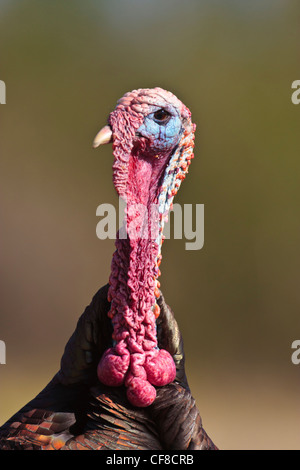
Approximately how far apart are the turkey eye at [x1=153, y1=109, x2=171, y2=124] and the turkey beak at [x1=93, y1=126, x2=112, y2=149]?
0.38ft

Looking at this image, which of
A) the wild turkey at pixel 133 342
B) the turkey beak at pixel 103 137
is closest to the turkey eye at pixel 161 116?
the wild turkey at pixel 133 342

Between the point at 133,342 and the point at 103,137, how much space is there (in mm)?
454

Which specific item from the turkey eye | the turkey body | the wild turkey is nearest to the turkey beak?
the wild turkey

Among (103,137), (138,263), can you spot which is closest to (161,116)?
(103,137)

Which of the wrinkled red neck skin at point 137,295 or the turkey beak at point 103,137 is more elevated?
the turkey beak at point 103,137

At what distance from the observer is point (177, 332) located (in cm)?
159

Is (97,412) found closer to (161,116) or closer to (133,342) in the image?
(133,342)

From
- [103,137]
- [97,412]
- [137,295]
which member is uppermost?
[103,137]

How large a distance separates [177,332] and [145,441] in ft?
0.87

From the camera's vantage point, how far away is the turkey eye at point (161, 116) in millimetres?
1457

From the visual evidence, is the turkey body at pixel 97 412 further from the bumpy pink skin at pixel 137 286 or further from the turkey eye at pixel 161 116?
the turkey eye at pixel 161 116

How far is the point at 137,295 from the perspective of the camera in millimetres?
1490

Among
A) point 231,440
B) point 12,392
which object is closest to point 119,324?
point 231,440
